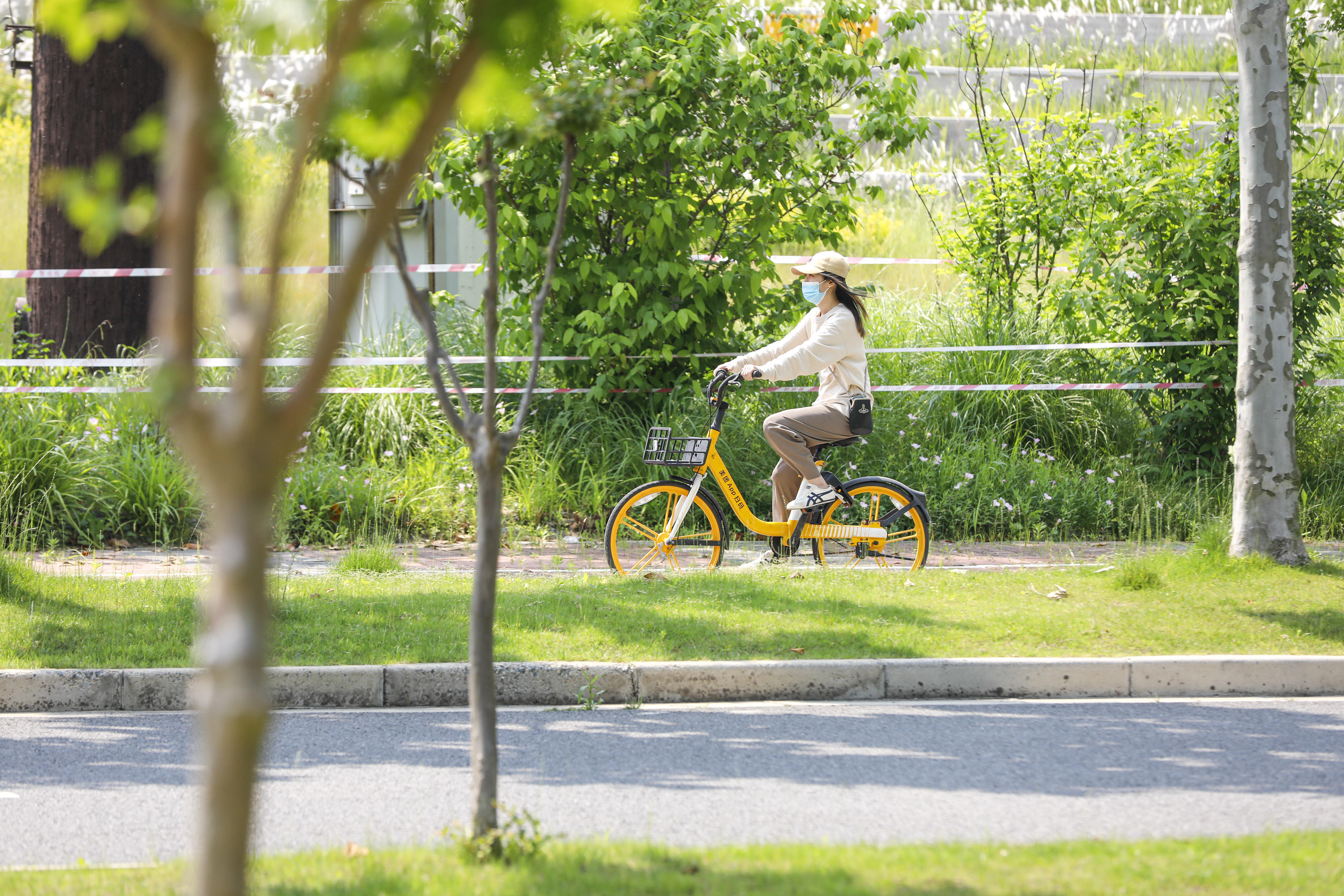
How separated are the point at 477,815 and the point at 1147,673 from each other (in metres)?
3.88

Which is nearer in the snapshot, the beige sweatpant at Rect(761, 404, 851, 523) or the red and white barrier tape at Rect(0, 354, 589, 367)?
the beige sweatpant at Rect(761, 404, 851, 523)

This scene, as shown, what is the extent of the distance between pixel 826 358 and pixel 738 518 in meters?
1.22

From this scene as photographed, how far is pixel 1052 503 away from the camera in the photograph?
10.3m

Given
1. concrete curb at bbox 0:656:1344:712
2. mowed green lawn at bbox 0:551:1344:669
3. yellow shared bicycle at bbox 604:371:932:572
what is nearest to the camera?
concrete curb at bbox 0:656:1344:712

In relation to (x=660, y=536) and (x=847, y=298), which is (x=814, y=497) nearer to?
(x=660, y=536)

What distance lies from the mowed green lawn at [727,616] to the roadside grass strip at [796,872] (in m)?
2.51

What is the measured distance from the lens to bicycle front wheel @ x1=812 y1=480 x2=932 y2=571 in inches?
328

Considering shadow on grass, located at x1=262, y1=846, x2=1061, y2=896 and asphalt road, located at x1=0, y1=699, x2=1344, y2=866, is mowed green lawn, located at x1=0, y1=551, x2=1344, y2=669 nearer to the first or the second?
asphalt road, located at x1=0, y1=699, x2=1344, y2=866

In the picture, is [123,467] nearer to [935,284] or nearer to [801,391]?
[801,391]

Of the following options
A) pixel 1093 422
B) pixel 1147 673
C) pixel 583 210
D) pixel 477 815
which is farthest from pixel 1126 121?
pixel 477 815

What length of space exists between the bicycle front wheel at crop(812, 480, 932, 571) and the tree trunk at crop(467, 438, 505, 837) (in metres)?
4.74

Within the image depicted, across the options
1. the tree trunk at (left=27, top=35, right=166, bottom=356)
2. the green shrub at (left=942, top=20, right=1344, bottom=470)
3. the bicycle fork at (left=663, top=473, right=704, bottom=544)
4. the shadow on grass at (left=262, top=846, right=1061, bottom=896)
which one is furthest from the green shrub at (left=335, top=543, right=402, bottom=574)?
the green shrub at (left=942, top=20, right=1344, bottom=470)

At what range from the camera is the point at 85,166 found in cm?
1175

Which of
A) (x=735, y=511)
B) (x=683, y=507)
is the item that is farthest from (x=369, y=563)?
(x=735, y=511)
